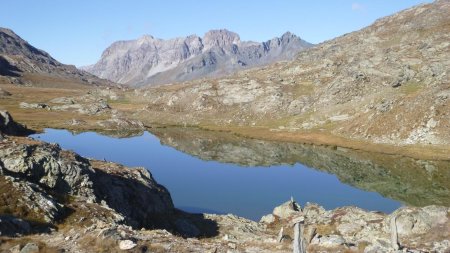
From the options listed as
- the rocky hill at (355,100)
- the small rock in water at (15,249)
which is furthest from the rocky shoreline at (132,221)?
the rocky hill at (355,100)

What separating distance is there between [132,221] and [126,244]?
14.2 m

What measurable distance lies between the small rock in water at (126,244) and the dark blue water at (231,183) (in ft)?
129

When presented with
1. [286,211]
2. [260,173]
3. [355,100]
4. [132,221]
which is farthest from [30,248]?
[355,100]

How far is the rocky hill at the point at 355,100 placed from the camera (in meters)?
117

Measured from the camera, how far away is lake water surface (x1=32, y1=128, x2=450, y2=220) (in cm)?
7406

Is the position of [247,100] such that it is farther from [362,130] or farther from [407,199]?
[407,199]

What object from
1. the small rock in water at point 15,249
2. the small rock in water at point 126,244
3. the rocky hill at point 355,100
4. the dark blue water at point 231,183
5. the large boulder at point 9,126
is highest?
the rocky hill at point 355,100

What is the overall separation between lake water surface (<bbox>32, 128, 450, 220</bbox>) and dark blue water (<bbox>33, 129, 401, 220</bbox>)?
16cm

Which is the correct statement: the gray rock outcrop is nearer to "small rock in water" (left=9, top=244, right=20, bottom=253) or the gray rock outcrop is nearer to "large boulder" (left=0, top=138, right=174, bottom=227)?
"large boulder" (left=0, top=138, right=174, bottom=227)

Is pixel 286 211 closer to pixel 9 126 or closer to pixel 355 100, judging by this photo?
pixel 9 126

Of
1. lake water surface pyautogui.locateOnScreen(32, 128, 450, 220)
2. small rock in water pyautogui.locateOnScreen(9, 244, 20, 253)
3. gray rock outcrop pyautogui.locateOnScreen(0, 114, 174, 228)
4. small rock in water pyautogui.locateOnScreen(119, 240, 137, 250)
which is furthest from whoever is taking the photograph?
lake water surface pyautogui.locateOnScreen(32, 128, 450, 220)

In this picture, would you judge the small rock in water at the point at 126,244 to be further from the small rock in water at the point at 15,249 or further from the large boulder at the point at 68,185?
the large boulder at the point at 68,185

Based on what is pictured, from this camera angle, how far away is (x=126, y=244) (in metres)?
25.2

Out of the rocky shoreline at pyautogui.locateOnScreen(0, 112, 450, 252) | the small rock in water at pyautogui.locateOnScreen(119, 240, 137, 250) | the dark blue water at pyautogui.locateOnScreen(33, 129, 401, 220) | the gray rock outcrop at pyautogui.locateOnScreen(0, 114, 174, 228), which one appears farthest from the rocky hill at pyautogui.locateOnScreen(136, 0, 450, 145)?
the small rock in water at pyautogui.locateOnScreen(119, 240, 137, 250)
